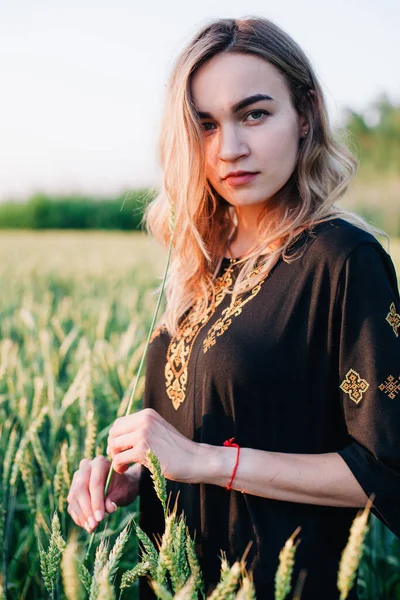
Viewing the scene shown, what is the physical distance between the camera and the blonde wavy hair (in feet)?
4.32

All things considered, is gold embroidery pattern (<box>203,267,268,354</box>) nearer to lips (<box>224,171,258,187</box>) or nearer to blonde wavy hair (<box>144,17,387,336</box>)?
blonde wavy hair (<box>144,17,387,336</box>)

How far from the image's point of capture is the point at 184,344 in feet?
4.44

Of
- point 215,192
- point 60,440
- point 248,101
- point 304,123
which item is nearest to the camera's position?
point 248,101

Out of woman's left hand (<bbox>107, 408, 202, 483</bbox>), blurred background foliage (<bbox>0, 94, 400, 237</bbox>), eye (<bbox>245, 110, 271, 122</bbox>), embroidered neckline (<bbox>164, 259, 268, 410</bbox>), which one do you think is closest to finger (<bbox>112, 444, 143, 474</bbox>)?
woman's left hand (<bbox>107, 408, 202, 483</bbox>)

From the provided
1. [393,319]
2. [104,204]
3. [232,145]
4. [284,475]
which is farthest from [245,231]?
[104,204]

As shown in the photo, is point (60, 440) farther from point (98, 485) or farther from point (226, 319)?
point (226, 319)

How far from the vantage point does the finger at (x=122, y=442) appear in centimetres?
108

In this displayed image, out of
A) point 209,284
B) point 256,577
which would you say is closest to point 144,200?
point 209,284

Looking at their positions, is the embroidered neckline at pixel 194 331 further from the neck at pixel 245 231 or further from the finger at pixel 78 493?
the finger at pixel 78 493

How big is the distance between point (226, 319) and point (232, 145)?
33 centimetres

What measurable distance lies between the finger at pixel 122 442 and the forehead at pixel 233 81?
647mm

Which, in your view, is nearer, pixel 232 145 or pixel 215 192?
pixel 232 145

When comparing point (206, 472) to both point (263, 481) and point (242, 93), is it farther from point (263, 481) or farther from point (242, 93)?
point (242, 93)

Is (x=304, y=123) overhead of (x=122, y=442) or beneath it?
overhead
